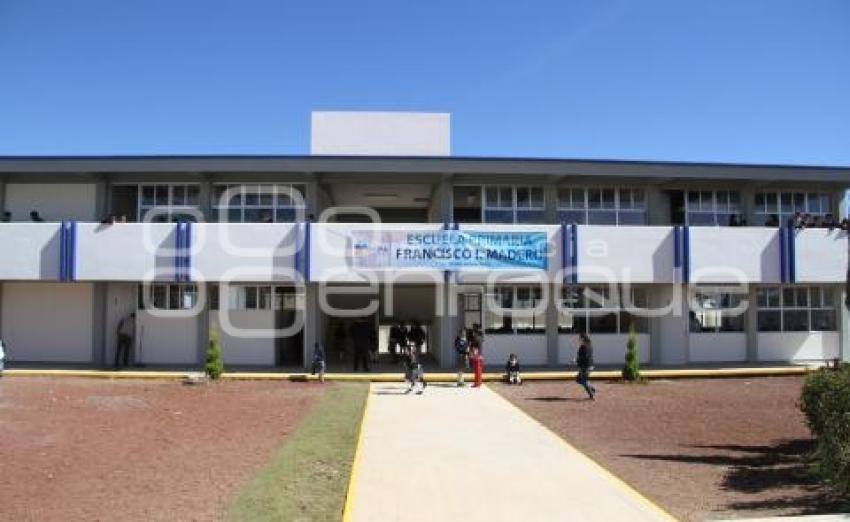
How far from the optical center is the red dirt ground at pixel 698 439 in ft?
28.5

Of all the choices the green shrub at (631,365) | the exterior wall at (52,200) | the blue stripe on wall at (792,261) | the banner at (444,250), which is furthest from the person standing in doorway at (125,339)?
the blue stripe on wall at (792,261)

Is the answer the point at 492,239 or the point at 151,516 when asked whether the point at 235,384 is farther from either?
the point at 151,516

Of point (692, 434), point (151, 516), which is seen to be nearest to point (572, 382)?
point (692, 434)

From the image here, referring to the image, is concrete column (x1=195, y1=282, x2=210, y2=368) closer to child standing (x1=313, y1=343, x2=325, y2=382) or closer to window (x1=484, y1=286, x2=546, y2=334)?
child standing (x1=313, y1=343, x2=325, y2=382)

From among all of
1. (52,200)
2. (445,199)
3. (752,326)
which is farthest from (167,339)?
(752,326)

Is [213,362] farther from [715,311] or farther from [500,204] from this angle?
[715,311]

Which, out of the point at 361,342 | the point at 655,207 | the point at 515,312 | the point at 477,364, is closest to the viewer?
the point at 477,364

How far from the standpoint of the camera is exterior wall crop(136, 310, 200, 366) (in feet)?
80.8

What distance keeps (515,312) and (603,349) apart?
312 centimetres

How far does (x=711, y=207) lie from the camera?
2644 centimetres

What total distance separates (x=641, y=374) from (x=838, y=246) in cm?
861

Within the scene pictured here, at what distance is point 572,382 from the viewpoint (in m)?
21.8

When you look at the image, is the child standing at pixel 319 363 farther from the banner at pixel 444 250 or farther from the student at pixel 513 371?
the student at pixel 513 371

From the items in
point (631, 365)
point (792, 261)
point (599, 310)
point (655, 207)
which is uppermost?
point (655, 207)
